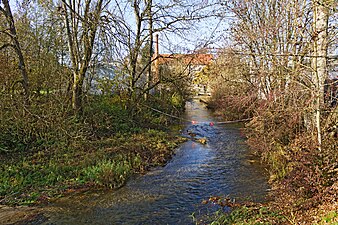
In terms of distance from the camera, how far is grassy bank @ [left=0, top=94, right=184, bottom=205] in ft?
24.6

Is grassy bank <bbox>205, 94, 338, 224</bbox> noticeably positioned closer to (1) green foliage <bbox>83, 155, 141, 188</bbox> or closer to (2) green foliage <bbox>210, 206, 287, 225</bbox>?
(2) green foliage <bbox>210, 206, 287, 225</bbox>

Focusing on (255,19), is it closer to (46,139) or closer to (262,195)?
(262,195)

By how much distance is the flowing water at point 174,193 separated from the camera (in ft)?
20.2

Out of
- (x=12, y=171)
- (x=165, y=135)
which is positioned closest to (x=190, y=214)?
(x=12, y=171)

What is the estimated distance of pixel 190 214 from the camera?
246 inches

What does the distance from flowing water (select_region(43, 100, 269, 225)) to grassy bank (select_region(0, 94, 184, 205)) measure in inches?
22.9

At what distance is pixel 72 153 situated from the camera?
966 cm

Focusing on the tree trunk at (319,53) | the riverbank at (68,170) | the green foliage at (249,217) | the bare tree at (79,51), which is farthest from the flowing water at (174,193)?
the bare tree at (79,51)

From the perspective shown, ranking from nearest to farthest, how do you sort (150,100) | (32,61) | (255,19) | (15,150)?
(15,150) → (255,19) → (32,61) → (150,100)

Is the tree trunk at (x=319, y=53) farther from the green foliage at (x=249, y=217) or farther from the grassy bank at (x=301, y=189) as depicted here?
the green foliage at (x=249, y=217)

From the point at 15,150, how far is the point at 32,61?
14.0ft

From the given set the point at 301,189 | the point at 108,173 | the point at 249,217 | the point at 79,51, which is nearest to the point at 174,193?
the point at 108,173

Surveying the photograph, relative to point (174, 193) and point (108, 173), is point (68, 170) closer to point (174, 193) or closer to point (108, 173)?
point (108, 173)

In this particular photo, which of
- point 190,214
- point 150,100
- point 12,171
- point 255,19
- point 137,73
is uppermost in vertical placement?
point 255,19
